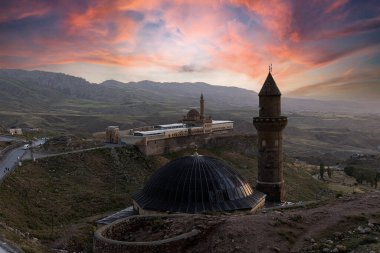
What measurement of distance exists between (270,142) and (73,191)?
2339 cm

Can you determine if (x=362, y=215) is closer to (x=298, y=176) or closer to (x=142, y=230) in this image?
(x=142, y=230)

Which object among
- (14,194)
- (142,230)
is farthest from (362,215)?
(14,194)

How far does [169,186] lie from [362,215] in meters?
13.0

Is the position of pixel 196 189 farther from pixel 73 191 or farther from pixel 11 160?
pixel 11 160

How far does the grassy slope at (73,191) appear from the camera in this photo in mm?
31500

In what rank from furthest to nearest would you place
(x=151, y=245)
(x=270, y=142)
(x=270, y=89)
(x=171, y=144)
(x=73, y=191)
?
1. (x=171, y=144)
2. (x=73, y=191)
3. (x=270, y=142)
4. (x=270, y=89)
5. (x=151, y=245)

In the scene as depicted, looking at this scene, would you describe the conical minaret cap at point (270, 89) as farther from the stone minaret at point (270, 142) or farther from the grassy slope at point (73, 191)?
the grassy slope at point (73, 191)

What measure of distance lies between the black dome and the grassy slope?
321 inches

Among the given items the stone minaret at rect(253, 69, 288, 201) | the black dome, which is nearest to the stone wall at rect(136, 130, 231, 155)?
the stone minaret at rect(253, 69, 288, 201)

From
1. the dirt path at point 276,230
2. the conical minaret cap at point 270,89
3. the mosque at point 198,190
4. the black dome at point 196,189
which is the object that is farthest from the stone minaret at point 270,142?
the dirt path at point 276,230

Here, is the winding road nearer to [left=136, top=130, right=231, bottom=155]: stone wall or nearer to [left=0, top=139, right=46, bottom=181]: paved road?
[left=0, top=139, right=46, bottom=181]: paved road

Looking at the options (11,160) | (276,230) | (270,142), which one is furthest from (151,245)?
(11,160)

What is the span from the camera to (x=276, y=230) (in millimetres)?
14633

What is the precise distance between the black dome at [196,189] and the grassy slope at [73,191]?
8147mm
